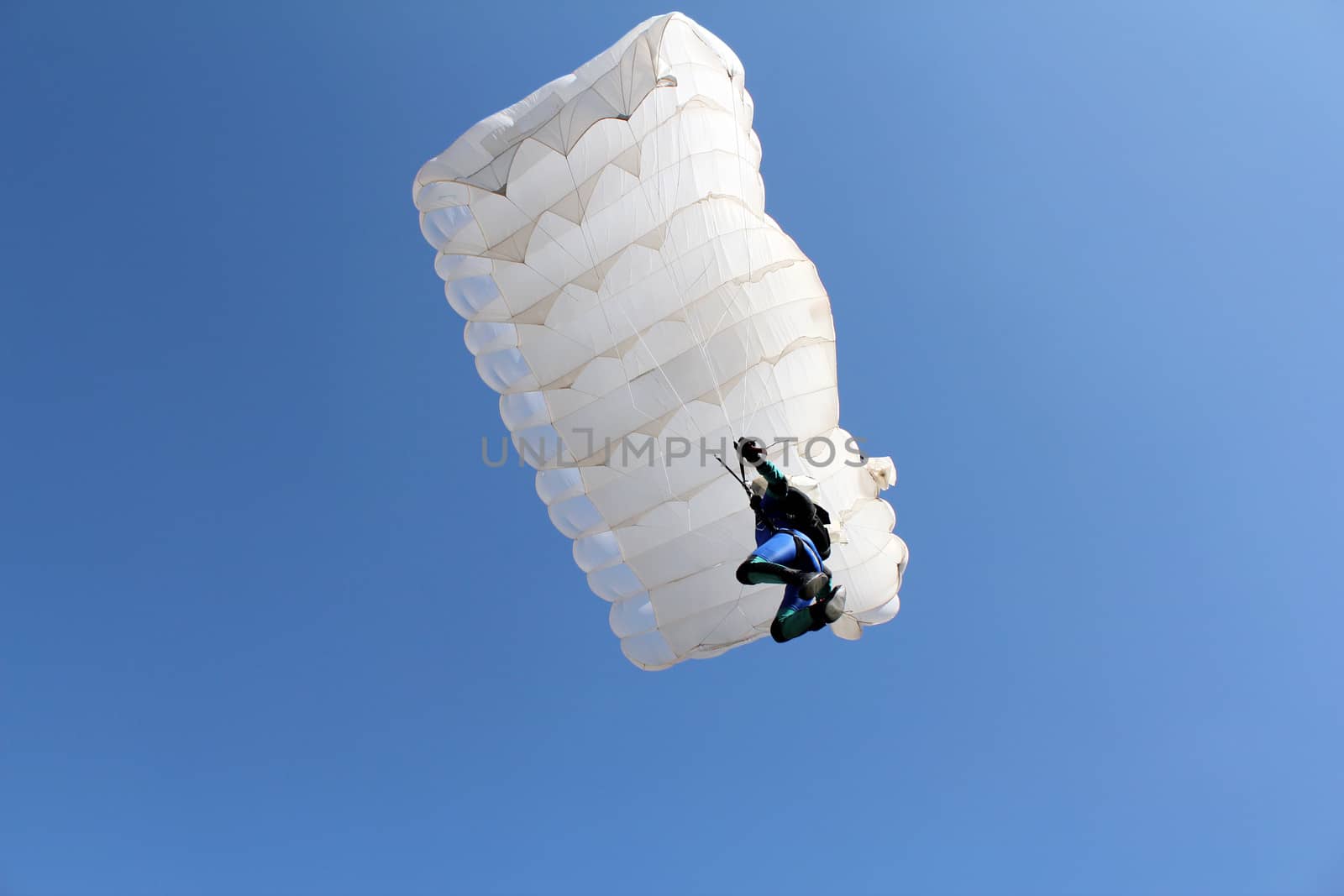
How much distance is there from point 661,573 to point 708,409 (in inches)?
60.4

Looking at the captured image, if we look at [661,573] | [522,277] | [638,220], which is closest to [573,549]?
[661,573]

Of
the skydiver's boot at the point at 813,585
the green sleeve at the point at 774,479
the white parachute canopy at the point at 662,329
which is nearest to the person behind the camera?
the skydiver's boot at the point at 813,585

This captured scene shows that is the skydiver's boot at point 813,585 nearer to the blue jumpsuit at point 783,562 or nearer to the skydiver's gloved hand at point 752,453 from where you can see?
the blue jumpsuit at point 783,562

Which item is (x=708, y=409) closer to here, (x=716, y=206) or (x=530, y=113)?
(x=716, y=206)

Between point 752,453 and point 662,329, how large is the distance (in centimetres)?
156

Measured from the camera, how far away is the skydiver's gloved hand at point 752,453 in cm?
626

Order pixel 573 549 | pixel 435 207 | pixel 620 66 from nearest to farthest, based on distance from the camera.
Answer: pixel 620 66 < pixel 435 207 < pixel 573 549

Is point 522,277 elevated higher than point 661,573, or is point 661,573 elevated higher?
point 522,277

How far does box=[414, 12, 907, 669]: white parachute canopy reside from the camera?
695cm

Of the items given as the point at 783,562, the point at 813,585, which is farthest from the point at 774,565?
the point at 813,585

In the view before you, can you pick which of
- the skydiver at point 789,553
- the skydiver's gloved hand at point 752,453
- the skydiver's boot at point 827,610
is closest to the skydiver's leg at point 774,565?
the skydiver at point 789,553

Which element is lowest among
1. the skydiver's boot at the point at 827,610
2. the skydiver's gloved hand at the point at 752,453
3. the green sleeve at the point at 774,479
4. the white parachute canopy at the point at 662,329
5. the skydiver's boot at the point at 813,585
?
the skydiver's boot at the point at 827,610

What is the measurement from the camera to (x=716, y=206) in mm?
7027

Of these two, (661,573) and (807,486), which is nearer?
(807,486)
